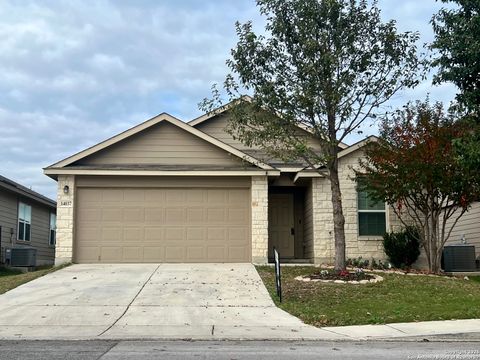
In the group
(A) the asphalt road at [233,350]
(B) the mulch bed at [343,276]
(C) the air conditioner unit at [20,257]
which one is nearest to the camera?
(A) the asphalt road at [233,350]

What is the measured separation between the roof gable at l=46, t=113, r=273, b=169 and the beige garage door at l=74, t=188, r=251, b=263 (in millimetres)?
1041

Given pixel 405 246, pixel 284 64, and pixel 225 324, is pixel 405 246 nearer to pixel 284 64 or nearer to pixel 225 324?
pixel 284 64

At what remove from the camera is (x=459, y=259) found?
18.7m

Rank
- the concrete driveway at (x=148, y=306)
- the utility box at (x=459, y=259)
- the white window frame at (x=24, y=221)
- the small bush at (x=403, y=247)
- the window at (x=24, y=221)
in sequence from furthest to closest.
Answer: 1. the window at (x=24, y=221)
2. the white window frame at (x=24, y=221)
3. the utility box at (x=459, y=259)
4. the small bush at (x=403, y=247)
5. the concrete driveway at (x=148, y=306)

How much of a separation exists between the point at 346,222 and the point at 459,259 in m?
3.94

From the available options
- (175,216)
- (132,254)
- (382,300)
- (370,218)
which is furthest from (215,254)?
(382,300)

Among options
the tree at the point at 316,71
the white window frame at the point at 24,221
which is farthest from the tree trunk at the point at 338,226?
the white window frame at the point at 24,221

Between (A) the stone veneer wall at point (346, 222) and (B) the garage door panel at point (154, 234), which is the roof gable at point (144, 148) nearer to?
(A) the stone veneer wall at point (346, 222)

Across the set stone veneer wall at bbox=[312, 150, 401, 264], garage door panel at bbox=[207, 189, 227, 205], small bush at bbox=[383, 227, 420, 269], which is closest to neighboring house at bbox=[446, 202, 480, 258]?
small bush at bbox=[383, 227, 420, 269]

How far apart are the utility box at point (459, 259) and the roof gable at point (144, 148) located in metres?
6.69

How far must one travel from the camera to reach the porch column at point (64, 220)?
58.2ft

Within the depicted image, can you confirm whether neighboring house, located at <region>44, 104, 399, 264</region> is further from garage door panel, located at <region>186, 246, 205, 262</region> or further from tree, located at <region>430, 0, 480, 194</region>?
tree, located at <region>430, 0, 480, 194</region>

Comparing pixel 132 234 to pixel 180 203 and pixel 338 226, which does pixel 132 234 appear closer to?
pixel 180 203

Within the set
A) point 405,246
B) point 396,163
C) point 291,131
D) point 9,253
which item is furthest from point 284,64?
point 9,253
